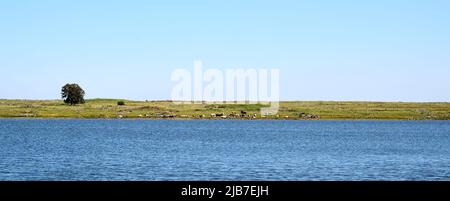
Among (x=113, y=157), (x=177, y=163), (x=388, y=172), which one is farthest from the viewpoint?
(x=113, y=157)

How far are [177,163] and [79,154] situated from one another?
2089 centimetres

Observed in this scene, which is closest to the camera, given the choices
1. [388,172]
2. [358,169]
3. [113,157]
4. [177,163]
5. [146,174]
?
[146,174]

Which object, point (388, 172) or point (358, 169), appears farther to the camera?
point (358, 169)

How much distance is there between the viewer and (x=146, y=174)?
6234 centimetres

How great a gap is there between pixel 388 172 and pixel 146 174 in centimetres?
2495
